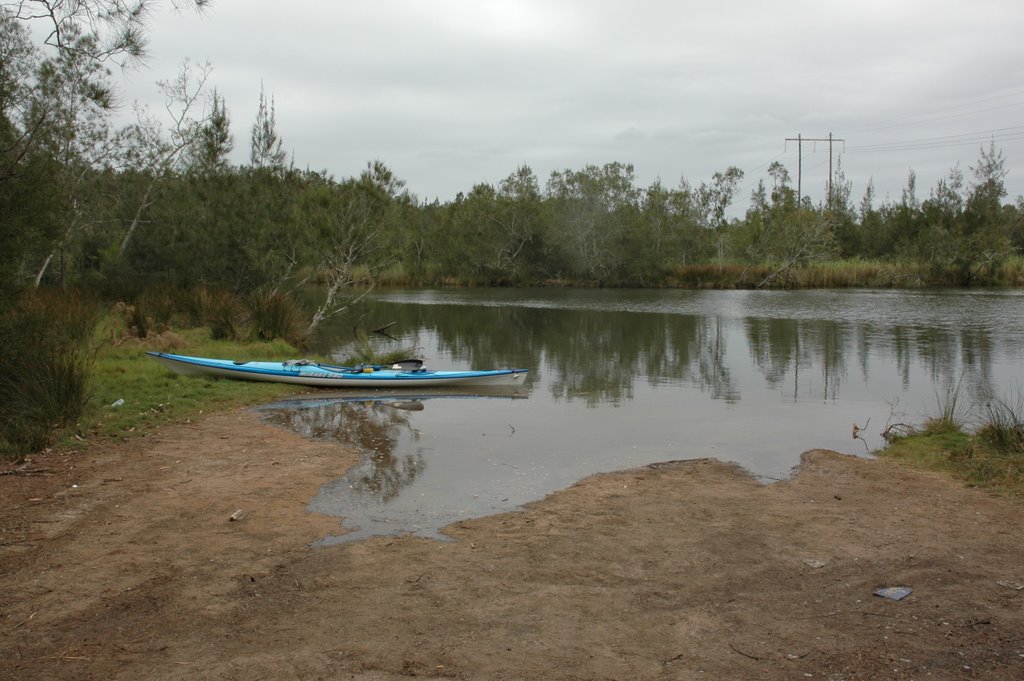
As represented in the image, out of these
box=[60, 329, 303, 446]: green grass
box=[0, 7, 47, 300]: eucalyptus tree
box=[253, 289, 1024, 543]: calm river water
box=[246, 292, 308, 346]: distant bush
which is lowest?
box=[253, 289, 1024, 543]: calm river water

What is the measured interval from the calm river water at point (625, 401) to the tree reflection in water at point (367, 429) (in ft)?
0.11

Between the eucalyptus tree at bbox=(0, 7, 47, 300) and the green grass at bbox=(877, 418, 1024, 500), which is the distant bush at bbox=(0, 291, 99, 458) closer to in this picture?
the eucalyptus tree at bbox=(0, 7, 47, 300)

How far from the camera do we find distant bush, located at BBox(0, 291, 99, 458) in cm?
767

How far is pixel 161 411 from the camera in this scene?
9.98 meters

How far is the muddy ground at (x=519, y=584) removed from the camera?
3848mm

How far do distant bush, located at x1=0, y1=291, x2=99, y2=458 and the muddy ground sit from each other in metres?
0.42

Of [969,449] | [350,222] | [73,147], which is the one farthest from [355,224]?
[969,449]

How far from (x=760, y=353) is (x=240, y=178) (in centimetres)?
1379

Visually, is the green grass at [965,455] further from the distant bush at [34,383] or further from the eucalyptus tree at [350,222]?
the eucalyptus tree at [350,222]

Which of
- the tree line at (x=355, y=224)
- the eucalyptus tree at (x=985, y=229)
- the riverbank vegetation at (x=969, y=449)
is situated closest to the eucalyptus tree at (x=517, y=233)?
the tree line at (x=355, y=224)

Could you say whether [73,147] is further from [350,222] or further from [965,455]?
[965,455]

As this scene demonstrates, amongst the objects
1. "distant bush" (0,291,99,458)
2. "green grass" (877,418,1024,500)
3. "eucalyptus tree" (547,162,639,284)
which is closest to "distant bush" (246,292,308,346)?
"distant bush" (0,291,99,458)

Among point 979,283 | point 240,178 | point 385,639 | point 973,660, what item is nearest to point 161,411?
point 385,639

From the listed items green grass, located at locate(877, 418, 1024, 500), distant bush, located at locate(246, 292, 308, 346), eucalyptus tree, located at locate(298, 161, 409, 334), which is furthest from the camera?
eucalyptus tree, located at locate(298, 161, 409, 334)
